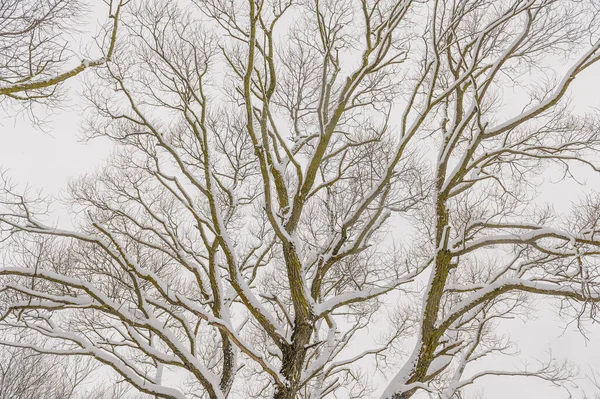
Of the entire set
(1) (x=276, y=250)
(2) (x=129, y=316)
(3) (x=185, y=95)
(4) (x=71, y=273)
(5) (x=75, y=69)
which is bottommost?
(2) (x=129, y=316)

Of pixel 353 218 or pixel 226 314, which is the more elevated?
pixel 353 218

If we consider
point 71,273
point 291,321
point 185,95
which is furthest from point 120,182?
point 291,321

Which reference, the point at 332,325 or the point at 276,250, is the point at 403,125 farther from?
the point at 276,250

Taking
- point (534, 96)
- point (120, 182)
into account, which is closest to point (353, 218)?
point (534, 96)

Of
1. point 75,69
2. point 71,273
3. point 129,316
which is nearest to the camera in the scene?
point 75,69

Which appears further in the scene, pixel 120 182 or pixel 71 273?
pixel 120 182

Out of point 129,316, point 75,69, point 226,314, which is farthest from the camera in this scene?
point 226,314

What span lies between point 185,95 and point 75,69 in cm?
206

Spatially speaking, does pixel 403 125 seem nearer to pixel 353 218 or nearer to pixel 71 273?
pixel 353 218

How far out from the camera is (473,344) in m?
6.34

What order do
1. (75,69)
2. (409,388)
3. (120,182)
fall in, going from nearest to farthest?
(75,69)
(409,388)
(120,182)

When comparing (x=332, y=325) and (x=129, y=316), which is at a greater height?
(x=332, y=325)

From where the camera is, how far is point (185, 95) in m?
5.50

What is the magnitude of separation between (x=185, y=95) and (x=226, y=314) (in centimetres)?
341
